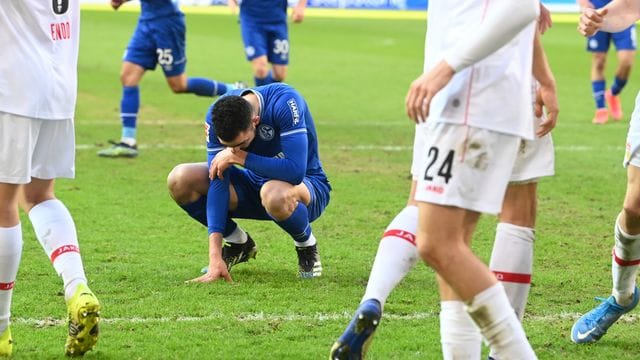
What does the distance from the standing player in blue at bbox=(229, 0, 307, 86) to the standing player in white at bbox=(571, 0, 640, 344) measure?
7.86m

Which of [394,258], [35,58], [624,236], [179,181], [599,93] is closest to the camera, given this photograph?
[394,258]

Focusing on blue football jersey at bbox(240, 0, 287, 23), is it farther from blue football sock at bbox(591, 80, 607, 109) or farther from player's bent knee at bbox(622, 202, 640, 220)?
player's bent knee at bbox(622, 202, 640, 220)

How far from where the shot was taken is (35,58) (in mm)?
4816

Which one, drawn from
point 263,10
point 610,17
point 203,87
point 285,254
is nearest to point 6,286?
point 285,254

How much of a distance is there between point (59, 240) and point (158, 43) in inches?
246

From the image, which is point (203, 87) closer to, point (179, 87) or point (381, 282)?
Result: point (179, 87)

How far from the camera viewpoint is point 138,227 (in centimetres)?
779

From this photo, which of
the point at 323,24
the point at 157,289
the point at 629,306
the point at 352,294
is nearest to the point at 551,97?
the point at 629,306

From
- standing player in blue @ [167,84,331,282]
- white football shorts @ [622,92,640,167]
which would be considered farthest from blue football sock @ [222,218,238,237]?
white football shorts @ [622,92,640,167]

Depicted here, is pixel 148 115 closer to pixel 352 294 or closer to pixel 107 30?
pixel 352 294

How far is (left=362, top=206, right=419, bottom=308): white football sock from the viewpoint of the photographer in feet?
14.5

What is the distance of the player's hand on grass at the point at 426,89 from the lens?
3.76 metres

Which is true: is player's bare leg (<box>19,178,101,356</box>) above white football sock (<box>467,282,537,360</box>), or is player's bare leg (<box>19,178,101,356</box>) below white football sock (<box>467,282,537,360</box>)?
below

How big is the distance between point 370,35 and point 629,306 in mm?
22153
